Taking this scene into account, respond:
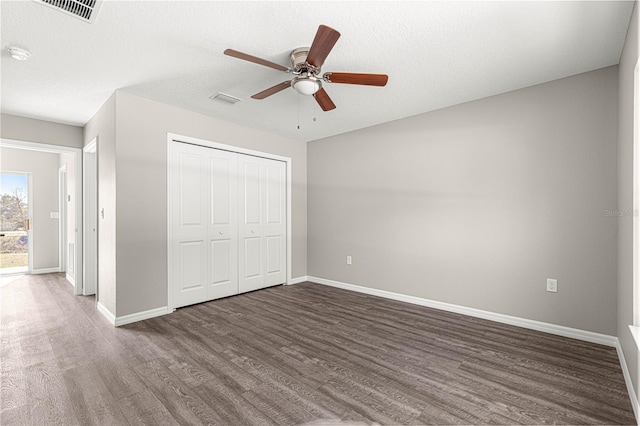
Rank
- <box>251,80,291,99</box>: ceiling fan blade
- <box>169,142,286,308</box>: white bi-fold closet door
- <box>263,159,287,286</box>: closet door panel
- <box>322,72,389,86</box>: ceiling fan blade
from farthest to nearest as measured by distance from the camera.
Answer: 1. <box>263,159,287,286</box>: closet door panel
2. <box>169,142,286,308</box>: white bi-fold closet door
3. <box>251,80,291,99</box>: ceiling fan blade
4. <box>322,72,389,86</box>: ceiling fan blade

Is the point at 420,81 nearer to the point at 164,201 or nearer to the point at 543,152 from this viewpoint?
the point at 543,152

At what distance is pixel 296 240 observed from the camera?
5.27m

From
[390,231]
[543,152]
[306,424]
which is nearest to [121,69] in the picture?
[306,424]

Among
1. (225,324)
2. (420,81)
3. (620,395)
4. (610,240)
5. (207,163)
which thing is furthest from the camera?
(207,163)

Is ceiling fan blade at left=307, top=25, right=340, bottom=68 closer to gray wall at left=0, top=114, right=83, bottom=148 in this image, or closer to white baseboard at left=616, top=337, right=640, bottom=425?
white baseboard at left=616, top=337, right=640, bottom=425

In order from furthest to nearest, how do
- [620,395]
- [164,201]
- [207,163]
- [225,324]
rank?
[207,163]
[164,201]
[225,324]
[620,395]

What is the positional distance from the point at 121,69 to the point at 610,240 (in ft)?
15.4

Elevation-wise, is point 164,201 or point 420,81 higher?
point 420,81

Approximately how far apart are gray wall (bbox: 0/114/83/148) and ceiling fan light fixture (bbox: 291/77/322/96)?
3.86 metres

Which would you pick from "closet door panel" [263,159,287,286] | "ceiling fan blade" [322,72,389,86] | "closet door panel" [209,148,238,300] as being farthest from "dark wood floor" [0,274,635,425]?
"ceiling fan blade" [322,72,389,86]

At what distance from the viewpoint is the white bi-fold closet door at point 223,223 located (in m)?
3.78

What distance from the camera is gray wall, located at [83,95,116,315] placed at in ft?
10.7

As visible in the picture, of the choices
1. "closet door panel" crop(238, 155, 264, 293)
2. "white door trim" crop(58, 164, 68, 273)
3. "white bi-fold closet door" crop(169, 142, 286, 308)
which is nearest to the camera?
"white bi-fold closet door" crop(169, 142, 286, 308)

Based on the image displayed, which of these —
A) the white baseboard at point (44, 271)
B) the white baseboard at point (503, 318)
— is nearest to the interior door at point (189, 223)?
the white baseboard at point (503, 318)
